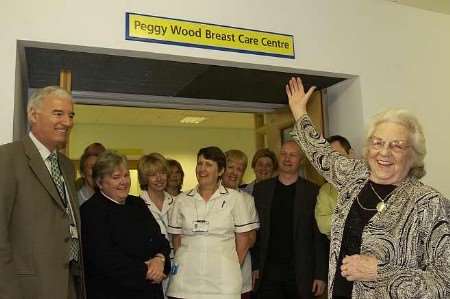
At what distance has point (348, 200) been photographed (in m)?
1.87

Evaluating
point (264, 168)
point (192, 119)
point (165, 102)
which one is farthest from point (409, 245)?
point (192, 119)

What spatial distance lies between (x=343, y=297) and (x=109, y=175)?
54.4 inches

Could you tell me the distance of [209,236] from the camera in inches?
107

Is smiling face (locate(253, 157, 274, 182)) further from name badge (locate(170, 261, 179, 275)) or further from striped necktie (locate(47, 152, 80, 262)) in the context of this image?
striped necktie (locate(47, 152, 80, 262))

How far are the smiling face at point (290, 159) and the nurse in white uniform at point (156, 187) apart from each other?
0.80 meters

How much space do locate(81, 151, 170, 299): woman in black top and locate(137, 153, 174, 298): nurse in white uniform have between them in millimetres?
294

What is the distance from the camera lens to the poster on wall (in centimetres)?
262

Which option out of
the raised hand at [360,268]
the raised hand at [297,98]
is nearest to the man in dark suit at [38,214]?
the raised hand at [297,98]

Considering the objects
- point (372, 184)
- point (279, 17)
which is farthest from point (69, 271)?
point (279, 17)

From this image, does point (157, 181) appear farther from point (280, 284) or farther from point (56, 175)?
point (280, 284)

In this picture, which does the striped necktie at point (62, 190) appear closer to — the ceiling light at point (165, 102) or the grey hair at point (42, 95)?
the grey hair at point (42, 95)

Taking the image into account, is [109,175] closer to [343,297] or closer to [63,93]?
[63,93]

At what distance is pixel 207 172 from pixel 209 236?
395 mm

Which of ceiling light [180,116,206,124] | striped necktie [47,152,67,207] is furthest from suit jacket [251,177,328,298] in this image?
ceiling light [180,116,206,124]
